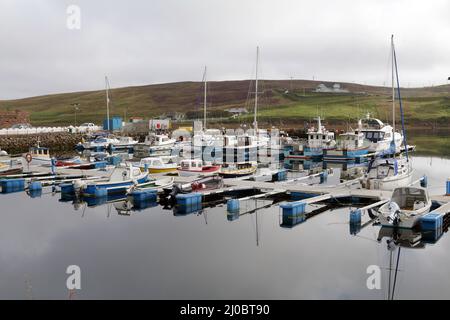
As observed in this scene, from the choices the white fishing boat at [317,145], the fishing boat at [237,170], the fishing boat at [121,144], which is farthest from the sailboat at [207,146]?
the fishing boat at [121,144]

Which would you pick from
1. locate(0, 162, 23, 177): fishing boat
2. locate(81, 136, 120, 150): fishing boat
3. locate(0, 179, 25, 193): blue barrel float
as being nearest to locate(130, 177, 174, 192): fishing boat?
locate(0, 179, 25, 193): blue barrel float

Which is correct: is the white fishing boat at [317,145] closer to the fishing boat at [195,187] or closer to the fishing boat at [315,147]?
the fishing boat at [315,147]

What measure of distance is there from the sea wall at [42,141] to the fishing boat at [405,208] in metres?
60.0

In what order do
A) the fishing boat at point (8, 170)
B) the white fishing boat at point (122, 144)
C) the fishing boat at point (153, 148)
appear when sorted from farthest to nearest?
the white fishing boat at point (122, 144), the fishing boat at point (153, 148), the fishing boat at point (8, 170)

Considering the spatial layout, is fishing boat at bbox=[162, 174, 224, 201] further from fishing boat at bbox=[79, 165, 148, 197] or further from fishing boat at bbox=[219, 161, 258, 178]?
fishing boat at bbox=[219, 161, 258, 178]

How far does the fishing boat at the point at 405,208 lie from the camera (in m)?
24.4

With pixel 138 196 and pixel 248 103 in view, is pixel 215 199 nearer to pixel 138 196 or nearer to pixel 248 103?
pixel 138 196

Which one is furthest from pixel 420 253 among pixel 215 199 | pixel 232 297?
pixel 215 199

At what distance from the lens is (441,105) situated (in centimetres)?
15150

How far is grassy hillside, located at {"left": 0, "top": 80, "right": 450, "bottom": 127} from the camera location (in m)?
136

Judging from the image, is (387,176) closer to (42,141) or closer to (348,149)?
(348,149)

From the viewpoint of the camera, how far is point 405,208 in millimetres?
27109

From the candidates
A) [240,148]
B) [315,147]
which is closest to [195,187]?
[240,148]
